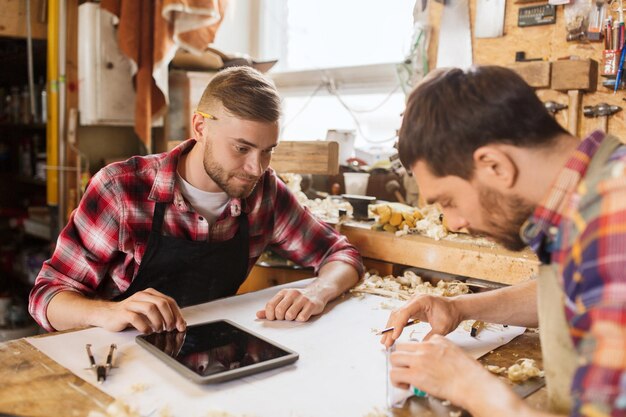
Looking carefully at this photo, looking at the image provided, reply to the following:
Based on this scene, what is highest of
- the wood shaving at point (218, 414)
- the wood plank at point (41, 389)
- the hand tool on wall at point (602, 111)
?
the hand tool on wall at point (602, 111)

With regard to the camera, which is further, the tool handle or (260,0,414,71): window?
(260,0,414,71): window

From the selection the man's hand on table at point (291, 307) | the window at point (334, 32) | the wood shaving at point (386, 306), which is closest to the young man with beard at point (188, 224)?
the man's hand on table at point (291, 307)

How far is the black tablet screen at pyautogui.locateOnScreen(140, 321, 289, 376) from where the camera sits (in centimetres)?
128

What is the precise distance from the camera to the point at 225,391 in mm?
1177

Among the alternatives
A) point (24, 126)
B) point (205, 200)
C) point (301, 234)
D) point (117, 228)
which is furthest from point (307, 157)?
point (24, 126)

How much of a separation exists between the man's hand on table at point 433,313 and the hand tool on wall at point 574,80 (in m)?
1.19

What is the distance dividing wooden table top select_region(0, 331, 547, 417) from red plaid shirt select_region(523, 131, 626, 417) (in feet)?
1.20

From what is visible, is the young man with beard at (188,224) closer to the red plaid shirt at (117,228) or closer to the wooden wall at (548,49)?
the red plaid shirt at (117,228)

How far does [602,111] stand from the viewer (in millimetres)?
2273

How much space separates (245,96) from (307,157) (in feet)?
2.21

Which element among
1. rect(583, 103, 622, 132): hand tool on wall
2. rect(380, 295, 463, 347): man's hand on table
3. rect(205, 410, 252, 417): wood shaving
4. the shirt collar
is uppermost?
rect(583, 103, 622, 132): hand tool on wall

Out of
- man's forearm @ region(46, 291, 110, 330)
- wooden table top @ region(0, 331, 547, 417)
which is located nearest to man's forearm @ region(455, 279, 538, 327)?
wooden table top @ region(0, 331, 547, 417)

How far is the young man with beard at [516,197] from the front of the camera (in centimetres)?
82

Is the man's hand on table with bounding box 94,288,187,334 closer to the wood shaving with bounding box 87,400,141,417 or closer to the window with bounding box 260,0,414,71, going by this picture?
the wood shaving with bounding box 87,400,141,417
